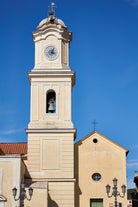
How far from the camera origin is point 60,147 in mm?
34656

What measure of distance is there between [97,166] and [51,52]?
932cm

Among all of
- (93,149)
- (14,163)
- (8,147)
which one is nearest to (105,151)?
(93,149)

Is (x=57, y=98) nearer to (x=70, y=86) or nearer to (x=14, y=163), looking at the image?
(x=70, y=86)

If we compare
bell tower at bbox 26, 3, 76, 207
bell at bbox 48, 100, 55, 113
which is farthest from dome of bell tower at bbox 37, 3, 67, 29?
bell at bbox 48, 100, 55, 113

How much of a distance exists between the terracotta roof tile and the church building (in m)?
6.58

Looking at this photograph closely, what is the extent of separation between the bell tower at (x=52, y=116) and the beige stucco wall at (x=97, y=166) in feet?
3.92

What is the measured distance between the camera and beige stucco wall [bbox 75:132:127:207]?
114ft

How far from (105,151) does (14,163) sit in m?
7.25

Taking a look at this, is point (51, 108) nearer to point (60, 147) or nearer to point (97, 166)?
point (60, 147)

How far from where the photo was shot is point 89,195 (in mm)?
34719

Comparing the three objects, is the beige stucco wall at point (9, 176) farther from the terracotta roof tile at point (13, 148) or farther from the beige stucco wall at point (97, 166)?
the terracotta roof tile at point (13, 148)

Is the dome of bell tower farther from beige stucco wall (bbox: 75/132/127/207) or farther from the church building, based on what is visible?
beige stucco wall (bbox: 75/132/127/207)

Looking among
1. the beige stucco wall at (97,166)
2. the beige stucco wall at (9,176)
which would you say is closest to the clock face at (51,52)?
the beige stucco wall at (97,166)

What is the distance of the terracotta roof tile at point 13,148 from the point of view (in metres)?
41.9
